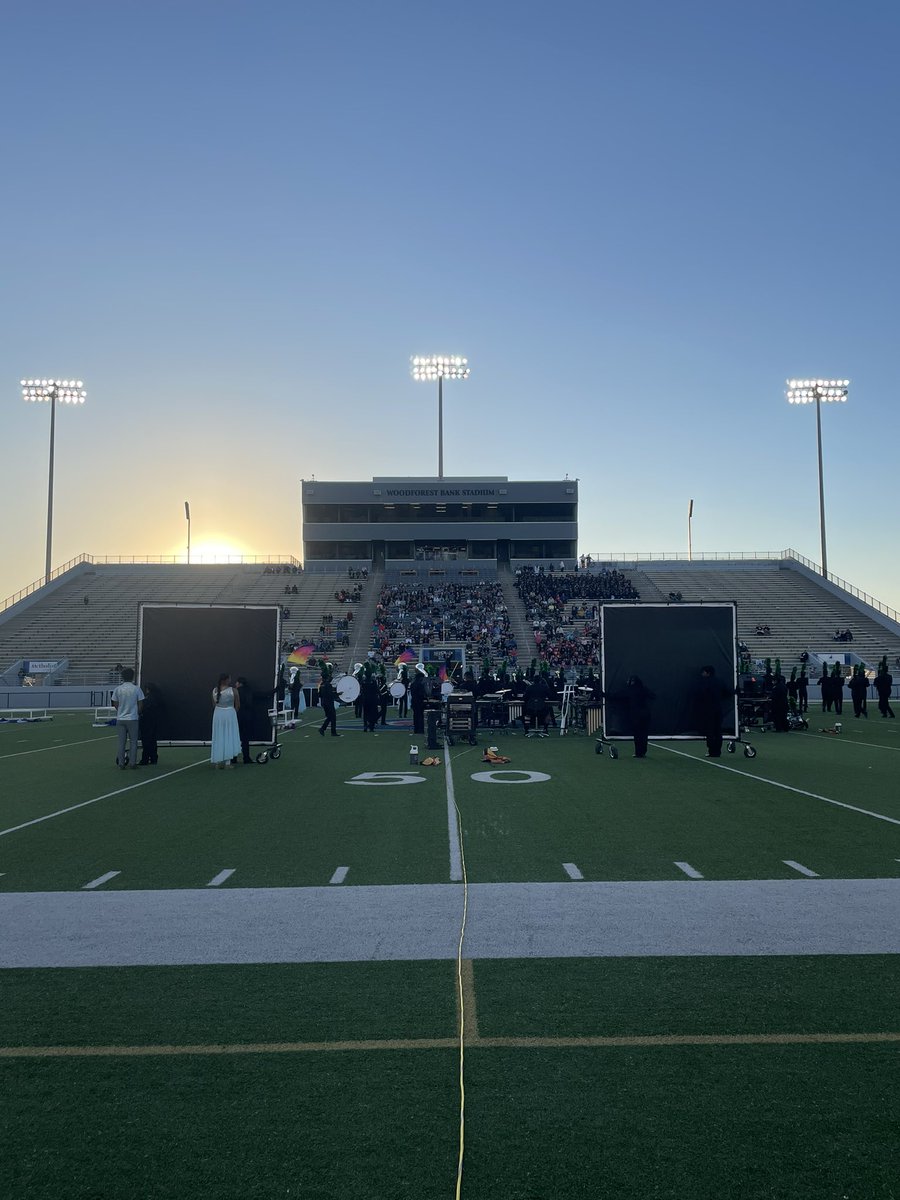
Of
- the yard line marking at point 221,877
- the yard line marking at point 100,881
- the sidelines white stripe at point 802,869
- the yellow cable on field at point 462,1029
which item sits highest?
the sidelines white stripe at point 802,869

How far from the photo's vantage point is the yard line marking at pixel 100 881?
7571mm

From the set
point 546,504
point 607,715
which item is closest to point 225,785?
point 607,715

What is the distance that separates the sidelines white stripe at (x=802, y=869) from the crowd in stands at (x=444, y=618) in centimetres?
3982

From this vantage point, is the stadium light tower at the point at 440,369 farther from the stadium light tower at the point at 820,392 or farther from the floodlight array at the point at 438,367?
the stadium light tower at the point at 820,392

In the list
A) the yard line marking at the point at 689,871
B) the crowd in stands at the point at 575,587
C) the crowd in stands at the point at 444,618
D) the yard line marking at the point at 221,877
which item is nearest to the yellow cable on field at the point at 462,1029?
the yard line marking at the point at 689,871

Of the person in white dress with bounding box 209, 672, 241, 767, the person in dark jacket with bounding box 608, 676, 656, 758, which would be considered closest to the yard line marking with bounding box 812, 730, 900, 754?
the person in dark jacket with bounding box 608, 676, 656, 758

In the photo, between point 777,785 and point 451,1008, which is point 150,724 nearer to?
point 777,785

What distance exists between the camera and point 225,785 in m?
14.4

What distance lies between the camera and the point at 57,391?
59344 millimetres

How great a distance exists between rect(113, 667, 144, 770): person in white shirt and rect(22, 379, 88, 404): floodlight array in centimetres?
4841

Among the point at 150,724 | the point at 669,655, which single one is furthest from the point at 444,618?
the point at 150,724

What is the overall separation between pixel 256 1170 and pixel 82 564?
68.0 meters

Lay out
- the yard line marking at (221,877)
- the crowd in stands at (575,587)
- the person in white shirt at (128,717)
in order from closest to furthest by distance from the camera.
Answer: the yard line marking at (221,877) → the person in white shirt at (128,717) → the crowd in stands at (575,587)

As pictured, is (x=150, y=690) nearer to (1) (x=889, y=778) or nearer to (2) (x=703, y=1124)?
(1) (x=889, y=778)
